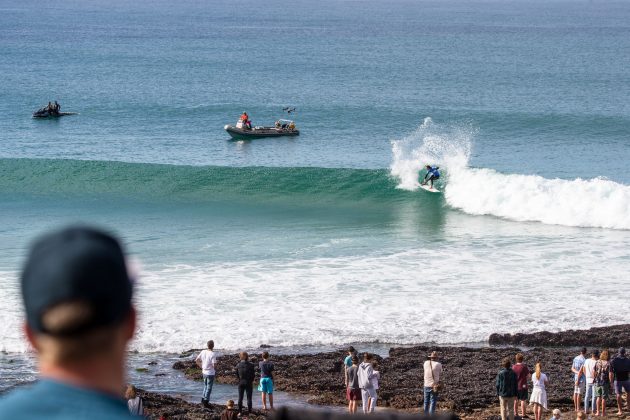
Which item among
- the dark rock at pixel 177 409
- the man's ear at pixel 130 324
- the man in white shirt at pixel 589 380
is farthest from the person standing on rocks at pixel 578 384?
the man's ear at pixel 130 324

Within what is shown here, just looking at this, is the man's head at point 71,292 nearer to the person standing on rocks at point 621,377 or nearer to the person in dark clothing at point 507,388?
the person in dark clothing at point 507,388

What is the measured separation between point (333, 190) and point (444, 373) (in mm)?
27522

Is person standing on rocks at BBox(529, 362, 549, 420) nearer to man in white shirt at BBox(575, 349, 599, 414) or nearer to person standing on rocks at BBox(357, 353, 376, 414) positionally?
man in white shirt at BBox(575, 349, 599, 414)

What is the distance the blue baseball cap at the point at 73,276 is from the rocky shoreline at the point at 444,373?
15052mm

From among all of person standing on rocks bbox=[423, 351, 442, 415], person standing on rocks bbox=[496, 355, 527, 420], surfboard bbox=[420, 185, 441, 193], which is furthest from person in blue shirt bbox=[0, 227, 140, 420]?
surfboard bbox=[420, 185, 441, 193]

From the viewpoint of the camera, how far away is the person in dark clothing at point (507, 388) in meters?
16.5

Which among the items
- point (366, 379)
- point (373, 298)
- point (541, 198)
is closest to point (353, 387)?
point (366, 379)

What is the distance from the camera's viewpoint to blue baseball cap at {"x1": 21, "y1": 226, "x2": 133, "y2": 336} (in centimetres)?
168

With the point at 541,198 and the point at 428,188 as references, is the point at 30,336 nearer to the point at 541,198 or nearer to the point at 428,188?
the point at 541,198

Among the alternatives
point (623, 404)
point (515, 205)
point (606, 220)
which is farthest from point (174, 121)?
point (623, 404)

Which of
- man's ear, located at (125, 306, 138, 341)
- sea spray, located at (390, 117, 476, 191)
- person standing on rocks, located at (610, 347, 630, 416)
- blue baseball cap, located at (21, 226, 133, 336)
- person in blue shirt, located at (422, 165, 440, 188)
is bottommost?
man's ear, located at (125, 306, 138, 341)

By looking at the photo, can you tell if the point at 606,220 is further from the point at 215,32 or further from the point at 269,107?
the point at 215,32

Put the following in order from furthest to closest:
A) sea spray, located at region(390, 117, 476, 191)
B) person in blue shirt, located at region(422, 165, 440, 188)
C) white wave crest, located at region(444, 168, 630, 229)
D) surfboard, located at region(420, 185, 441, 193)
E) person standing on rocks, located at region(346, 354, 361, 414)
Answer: sea spray, located at region(390, 117, 476, 191)
surfboard, located at region(420, 185, 441, 193)
person in blue shirt, located at region(422, 165, 440, 188)
white wave crest, located at region(444, 168, 630, 229)
person standing on rocks, located at region(346, 354, 361, 414)

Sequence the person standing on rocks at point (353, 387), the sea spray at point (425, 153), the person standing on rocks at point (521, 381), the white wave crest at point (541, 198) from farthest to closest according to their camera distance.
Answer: the sea spray at point (425, 153)
the white wave crest at point (541, 198)
the person standing on rocks at point (353, 387)
the person standing on rocks at point (521, 381)
